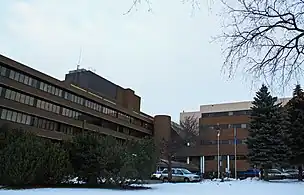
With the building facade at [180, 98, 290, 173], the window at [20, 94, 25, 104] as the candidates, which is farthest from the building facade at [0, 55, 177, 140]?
the building facade at [180, 98, 290, 173]

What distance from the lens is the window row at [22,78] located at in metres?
54.2

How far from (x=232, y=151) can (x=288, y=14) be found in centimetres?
7316

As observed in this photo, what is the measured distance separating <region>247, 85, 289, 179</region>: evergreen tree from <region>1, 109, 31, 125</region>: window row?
34.1 metres

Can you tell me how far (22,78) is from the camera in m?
56.1

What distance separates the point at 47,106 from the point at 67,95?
6091mm

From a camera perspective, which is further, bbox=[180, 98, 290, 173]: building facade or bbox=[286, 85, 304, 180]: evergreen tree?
bbox=[180, 98, 290, 173]: building facade

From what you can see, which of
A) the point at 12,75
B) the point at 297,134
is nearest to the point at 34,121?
the point at 12,75

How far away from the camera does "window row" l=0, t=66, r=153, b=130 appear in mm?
55062

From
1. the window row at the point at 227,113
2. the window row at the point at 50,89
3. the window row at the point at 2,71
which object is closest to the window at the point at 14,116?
the window row at the point at 2,71

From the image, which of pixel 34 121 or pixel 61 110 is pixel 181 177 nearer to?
pixel 34 121

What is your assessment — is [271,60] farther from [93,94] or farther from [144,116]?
[144,116]

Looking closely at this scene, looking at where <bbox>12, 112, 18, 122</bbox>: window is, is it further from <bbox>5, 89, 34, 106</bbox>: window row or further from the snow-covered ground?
the snow-covered ground

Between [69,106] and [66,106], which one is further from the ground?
[69,106]

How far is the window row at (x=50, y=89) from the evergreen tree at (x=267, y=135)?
117ft
